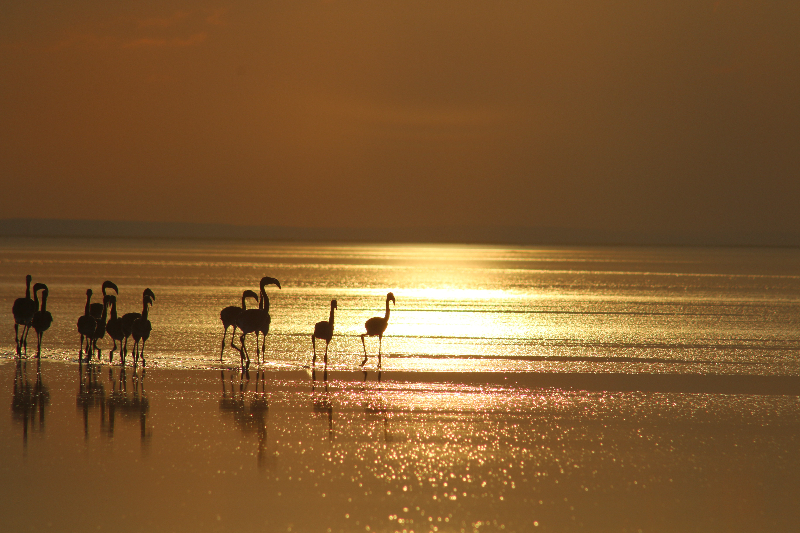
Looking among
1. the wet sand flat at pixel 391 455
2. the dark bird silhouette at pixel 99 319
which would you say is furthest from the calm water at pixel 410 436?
the dark bird silhouette at pixel 99 319

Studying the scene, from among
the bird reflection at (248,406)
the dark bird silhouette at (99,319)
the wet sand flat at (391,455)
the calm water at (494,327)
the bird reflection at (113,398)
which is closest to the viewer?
the wet sand flat at (391,455)

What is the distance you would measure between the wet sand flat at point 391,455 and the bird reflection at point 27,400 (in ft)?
0.14

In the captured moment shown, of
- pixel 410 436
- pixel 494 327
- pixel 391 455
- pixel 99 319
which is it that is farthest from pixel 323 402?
pixel 494 327

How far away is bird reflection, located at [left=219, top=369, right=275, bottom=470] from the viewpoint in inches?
326

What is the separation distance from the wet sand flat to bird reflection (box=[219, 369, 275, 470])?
0.11 ft

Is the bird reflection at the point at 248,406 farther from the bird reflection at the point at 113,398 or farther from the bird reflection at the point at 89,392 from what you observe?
Answer: the bird reflection at the point at 89,392

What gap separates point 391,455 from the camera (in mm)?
8016

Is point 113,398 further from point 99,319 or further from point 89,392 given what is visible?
point 99,319

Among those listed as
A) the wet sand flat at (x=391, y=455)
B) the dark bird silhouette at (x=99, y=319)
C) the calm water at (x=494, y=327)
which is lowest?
the wet sand flat at (x=391, y=455)

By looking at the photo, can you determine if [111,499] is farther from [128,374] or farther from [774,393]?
[774,393]

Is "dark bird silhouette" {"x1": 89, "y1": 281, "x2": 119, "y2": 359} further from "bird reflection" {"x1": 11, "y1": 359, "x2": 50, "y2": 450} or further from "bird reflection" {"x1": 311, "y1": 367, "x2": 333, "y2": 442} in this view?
"bird reflection" {"x1": 311, "y1": 367, "x2": 333, "y2": 442}

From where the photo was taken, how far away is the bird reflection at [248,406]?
8281 mm

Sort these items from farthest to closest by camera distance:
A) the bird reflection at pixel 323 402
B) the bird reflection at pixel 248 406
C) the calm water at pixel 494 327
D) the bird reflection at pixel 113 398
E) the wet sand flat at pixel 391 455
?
the calm water at pixel 494 327
the bird reflection at pixel 323 402
the bird reflection at pixel 113 398
the bird reflection at pixel 248 406
the wet sand flat at pixel 391 455

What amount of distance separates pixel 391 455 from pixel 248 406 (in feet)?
8.62
